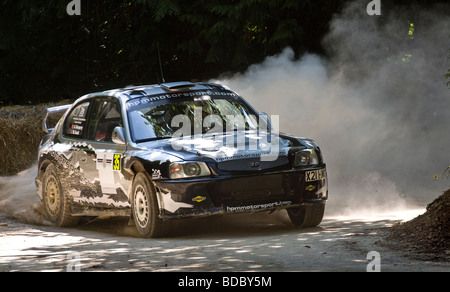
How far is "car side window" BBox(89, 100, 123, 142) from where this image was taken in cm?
1180

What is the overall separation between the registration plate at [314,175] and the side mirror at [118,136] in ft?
6.87

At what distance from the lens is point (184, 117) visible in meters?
11.6

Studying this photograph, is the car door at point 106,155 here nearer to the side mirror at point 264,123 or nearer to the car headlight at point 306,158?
the side mirror at point 264,123

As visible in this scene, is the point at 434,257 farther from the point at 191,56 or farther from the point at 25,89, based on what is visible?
the point at 25,89

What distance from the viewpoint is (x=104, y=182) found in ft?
38.0

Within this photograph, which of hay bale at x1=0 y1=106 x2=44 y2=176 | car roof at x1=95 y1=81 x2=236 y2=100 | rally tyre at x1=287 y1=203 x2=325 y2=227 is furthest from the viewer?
hay bale at x1=0 y1=106 x2=44 y2=176

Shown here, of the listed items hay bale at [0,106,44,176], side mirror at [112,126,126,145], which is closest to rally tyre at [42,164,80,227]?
side mirror at [112,126,126,145]

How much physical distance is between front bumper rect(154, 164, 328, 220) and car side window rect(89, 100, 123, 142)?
5.08ft

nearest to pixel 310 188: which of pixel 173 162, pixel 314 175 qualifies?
pixel 314 175

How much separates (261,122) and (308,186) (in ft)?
4.65

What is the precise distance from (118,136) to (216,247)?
7.25ft

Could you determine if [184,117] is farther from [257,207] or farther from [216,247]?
[216,247]

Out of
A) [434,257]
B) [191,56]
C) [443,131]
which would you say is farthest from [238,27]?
[434,257]

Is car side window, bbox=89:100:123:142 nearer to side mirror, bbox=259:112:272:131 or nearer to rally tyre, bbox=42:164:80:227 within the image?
rally tyre, bbox=42:164:80:227
